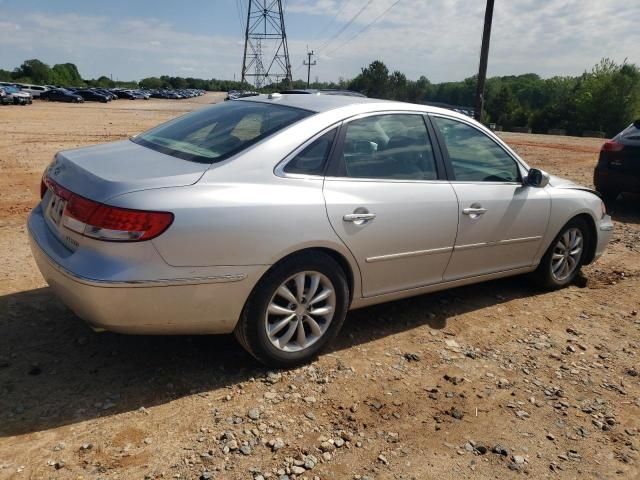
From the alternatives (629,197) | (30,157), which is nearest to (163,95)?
(30,157)

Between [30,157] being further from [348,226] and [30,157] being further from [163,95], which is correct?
[163,95]

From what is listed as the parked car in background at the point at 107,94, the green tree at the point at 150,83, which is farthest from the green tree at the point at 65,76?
the parked car in background at the point at 107,94

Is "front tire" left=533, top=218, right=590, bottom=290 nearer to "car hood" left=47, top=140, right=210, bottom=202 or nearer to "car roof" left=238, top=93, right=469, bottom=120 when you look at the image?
"car roof" left=238, top=93, right=469, bottom=120

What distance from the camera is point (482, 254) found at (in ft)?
13.9

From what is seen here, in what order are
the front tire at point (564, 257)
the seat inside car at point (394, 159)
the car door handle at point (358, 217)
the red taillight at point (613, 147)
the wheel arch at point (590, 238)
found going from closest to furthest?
1. the car door handle at point (358, 217)
2. the seat inside car at point (394, 159)
3. the front tire at point (564, 257)
4. the wheel arch at point (590, 238)
5. the red taillight at point (613, 147)

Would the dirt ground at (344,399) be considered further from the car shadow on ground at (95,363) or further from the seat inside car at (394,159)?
the seat inside car at (394,159)

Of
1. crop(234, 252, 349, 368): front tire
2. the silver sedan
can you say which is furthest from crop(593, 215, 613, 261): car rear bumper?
crop(234, 252, 349, 368): front tire

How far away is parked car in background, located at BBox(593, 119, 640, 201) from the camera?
839 cm

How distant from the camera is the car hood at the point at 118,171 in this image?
2.80 meters

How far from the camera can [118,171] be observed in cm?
298

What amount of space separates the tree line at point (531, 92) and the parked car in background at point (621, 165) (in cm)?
3586

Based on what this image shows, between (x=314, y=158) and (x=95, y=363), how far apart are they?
5.98 feet

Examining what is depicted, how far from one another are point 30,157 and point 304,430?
1127cm

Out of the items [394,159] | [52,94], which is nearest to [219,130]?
[394,159]
